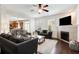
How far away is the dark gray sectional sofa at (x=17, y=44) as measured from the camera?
177 centimetres

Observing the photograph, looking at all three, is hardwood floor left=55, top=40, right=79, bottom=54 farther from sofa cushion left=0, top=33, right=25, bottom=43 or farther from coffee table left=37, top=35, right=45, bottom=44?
sofa cushion left=0, top=33, right=25, bottom=43

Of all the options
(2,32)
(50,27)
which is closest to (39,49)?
(50,27)

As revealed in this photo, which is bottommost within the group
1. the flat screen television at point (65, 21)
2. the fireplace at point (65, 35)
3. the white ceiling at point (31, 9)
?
the fireplace at point (65, 35)

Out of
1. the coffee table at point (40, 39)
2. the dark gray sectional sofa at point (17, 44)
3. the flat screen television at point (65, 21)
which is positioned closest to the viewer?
the dark gray sectional sofa at point (17, 44)

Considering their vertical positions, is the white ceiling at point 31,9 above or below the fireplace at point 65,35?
above

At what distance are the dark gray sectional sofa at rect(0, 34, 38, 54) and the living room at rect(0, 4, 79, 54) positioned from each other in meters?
0.03

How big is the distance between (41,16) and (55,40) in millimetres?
640

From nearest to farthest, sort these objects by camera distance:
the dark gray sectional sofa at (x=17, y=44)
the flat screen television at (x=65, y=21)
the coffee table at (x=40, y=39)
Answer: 1. the dark gray sectional sofa at (x=17, y=44)
2. the flat screen television at (x=65, y=21)
3. the coffee table at (x=40, y=39)

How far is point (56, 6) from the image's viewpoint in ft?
6.16

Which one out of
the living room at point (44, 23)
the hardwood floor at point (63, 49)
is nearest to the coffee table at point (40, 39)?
the living room at point (44, 23)

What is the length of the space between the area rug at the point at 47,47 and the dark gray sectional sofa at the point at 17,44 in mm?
121

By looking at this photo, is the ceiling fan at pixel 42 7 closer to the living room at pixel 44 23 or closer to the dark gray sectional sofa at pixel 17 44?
the living room at pixel 44 23

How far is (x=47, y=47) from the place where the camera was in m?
1.98
